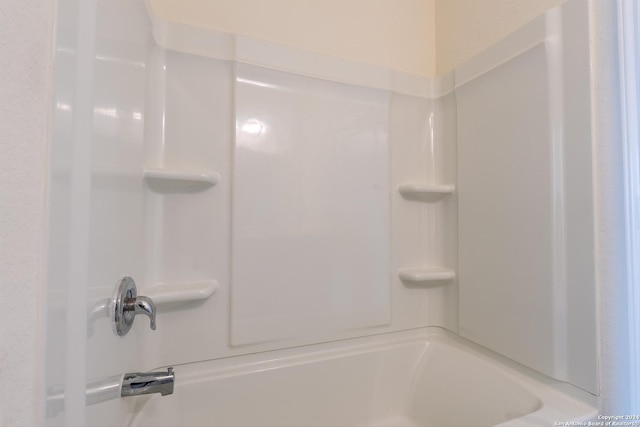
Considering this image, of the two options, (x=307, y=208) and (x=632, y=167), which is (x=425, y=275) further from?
(x=632, y=167)

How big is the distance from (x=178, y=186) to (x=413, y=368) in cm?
124

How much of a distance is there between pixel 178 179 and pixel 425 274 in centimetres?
108

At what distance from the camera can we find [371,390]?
46.8 inches

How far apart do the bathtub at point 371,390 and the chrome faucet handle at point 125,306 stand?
1.15 feet

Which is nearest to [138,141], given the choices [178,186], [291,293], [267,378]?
[178,186]

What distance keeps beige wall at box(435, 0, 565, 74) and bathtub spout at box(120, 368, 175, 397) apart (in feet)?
5.08

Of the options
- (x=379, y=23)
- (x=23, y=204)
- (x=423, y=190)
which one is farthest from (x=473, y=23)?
(x=23, y=204)

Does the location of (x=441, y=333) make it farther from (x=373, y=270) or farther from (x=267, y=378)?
(x=267, y=378)

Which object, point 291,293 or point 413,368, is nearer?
point 291,293

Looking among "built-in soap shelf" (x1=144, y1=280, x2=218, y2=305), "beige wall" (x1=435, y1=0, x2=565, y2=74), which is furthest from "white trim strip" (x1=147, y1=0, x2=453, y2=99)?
"built-in soap shelf" (x1=144, y1=280, x2=218, y2=305)

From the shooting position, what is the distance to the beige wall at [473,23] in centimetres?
104

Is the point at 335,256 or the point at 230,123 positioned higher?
the point at 230,123

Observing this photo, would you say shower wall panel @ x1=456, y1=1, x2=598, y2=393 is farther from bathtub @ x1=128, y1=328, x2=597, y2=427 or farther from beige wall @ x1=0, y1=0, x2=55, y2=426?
beige wall @ x1=0, y1=0, x2=55, y2=426

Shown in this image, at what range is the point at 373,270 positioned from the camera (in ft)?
4.12
